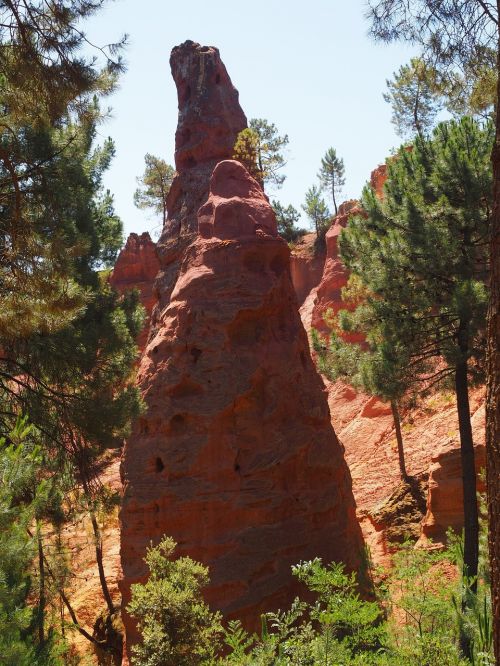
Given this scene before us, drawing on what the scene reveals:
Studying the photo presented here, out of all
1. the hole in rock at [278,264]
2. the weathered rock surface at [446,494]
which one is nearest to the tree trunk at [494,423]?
the hole in rock at [278,264]

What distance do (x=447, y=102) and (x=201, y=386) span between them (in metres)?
6.53

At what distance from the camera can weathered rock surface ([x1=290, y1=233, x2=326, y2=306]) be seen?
3469 cm

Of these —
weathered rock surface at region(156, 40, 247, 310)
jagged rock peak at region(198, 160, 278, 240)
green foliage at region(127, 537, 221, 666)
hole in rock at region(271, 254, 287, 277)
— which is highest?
weathered rock surface at region(156, 40, 247, 310)

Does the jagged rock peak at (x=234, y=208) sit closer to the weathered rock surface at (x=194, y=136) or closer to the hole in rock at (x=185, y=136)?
the weathered rock surface at (x=194, y=136)

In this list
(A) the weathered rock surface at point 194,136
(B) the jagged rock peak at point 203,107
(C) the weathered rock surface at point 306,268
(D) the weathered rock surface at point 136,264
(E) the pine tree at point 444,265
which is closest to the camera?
(E) the pine tree at point 444,265

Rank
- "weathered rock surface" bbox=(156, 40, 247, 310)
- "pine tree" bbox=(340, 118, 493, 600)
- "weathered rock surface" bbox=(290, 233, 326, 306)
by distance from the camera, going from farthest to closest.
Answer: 1. "weathered rock surface" bbox=(290, 233, 326, 306)
2. "weathered rock surface" bbox=(156, 40, 247, 310)
3. "pine tree" bbox=(340, 118, 493, 600)

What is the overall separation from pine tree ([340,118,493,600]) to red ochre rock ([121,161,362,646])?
200cm

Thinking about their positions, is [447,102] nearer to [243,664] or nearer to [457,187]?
[457,187]

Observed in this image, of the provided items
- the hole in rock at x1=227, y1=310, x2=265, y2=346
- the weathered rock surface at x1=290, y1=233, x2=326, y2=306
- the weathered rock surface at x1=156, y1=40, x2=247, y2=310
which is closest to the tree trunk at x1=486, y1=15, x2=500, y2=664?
the hole in rock at x1=227, y1=310, x2=265, y2=346

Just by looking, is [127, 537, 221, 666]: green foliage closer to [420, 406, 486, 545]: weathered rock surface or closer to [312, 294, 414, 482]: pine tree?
[312, 294, 414, 482]: pine tree

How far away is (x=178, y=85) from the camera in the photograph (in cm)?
1766

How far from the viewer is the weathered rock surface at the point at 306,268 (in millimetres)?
34688

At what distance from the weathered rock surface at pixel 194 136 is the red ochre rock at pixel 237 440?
1594mm

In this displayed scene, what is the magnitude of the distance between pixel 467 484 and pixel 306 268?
936 inches
